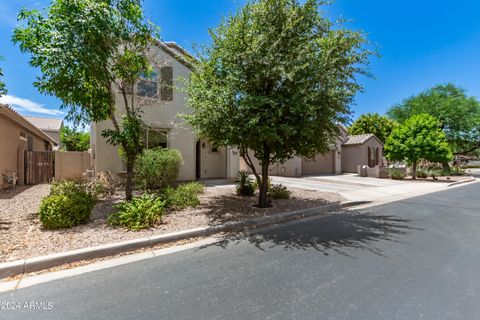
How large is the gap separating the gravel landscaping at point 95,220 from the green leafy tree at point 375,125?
29.6 m

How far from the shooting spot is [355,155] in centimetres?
2373

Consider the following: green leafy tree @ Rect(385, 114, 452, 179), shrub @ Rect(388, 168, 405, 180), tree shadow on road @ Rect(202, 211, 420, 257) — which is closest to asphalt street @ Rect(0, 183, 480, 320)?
tree shadow on road @ Rect(202, 211, 420, 257)

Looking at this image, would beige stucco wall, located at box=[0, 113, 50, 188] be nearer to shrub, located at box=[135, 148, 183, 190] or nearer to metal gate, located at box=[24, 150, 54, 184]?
metal gate, located at box=[24, 150, 54, 184]

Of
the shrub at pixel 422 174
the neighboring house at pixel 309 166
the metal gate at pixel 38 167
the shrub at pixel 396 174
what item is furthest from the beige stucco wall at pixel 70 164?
the shrub at pixel 422 174

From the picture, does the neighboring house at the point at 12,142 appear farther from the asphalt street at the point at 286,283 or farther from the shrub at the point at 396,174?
the shrub at the point at 396,174

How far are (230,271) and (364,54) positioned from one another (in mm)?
6678

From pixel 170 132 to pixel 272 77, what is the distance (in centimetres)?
685

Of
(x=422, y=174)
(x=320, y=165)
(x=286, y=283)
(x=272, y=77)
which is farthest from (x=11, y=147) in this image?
(x=422, y=174)

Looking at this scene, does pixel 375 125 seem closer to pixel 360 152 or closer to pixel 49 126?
pixel 360 152

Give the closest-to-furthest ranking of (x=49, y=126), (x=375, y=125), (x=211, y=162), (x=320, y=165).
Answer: (x=211, y=162)
(x=320, y=165)
(x=49, y=126)
(x=375, y=125)

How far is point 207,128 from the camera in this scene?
21.0 feet

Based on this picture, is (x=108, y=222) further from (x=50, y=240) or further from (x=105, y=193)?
(x=105, y=193)

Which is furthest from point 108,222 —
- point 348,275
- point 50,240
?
point 348,275

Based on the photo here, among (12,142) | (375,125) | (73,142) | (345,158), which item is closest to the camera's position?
(12,142)
